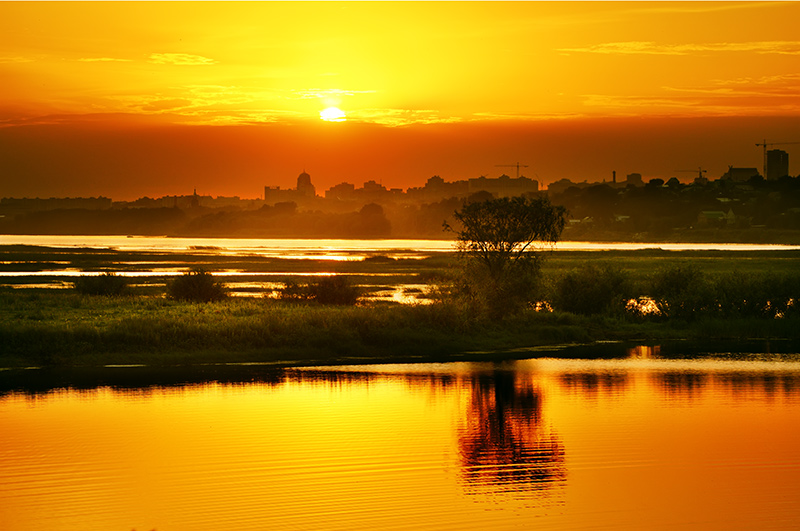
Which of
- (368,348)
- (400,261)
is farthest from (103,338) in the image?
(400,261)

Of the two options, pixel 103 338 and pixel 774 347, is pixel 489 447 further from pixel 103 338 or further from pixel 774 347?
pixel 774 347

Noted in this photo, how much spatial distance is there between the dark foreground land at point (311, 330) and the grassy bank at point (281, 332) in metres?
0.05

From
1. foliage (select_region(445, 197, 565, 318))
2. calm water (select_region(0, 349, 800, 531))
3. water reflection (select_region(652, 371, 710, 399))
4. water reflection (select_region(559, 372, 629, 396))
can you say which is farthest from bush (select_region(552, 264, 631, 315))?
calm water (select_region(0, 349, 800, 531))

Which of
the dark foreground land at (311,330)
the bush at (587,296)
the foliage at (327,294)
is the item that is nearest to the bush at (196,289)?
the dark foreground land at (311,330)

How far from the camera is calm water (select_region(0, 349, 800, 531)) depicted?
1897 centimetres

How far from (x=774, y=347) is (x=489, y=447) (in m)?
27.8

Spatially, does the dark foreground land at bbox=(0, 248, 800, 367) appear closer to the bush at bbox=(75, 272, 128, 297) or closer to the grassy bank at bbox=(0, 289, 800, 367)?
the grassy bank at bbox=(0, 289, 800, 367)

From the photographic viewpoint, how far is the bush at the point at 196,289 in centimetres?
5941

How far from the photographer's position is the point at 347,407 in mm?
30531

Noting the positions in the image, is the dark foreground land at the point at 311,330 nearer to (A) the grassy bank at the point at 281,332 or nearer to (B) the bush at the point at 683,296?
(A) the grassy bank at the point at 281,332

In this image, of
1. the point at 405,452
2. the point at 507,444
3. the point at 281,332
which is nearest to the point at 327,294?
the point at 281,332

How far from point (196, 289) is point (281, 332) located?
60.2 ft

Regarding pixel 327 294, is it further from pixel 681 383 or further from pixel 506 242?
pixel 681 383

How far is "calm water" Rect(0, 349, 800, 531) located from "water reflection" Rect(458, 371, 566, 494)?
0.08m
